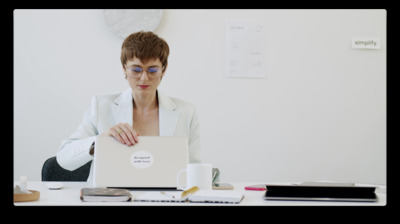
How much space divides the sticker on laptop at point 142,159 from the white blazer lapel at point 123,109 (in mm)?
562

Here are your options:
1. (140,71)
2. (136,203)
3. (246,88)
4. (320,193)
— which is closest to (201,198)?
(136,203)

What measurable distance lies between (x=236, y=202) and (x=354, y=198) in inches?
12.1

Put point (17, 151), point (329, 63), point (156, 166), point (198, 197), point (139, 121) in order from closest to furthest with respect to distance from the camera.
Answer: point (198, 197)
point (156, 166)
point (139, 121)
point (17, 151)
point (329, 63)

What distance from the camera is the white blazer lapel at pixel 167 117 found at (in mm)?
2109

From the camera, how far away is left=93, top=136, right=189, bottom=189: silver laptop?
58.8 inches

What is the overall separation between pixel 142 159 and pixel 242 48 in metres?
1.69

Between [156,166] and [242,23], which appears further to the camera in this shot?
[242,23]

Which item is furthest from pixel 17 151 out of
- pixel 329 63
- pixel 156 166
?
pixel 329 63

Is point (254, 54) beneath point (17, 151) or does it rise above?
above

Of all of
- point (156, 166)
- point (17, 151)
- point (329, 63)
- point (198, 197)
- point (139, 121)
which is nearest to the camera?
point (198, 197)

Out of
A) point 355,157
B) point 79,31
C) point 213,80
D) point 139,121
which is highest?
point 79,31

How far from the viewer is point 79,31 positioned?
2.97 m

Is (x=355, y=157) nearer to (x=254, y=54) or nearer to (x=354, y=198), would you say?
(x=254, y=54)

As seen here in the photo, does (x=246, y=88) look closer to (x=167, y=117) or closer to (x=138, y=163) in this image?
(x=167, y=117)
